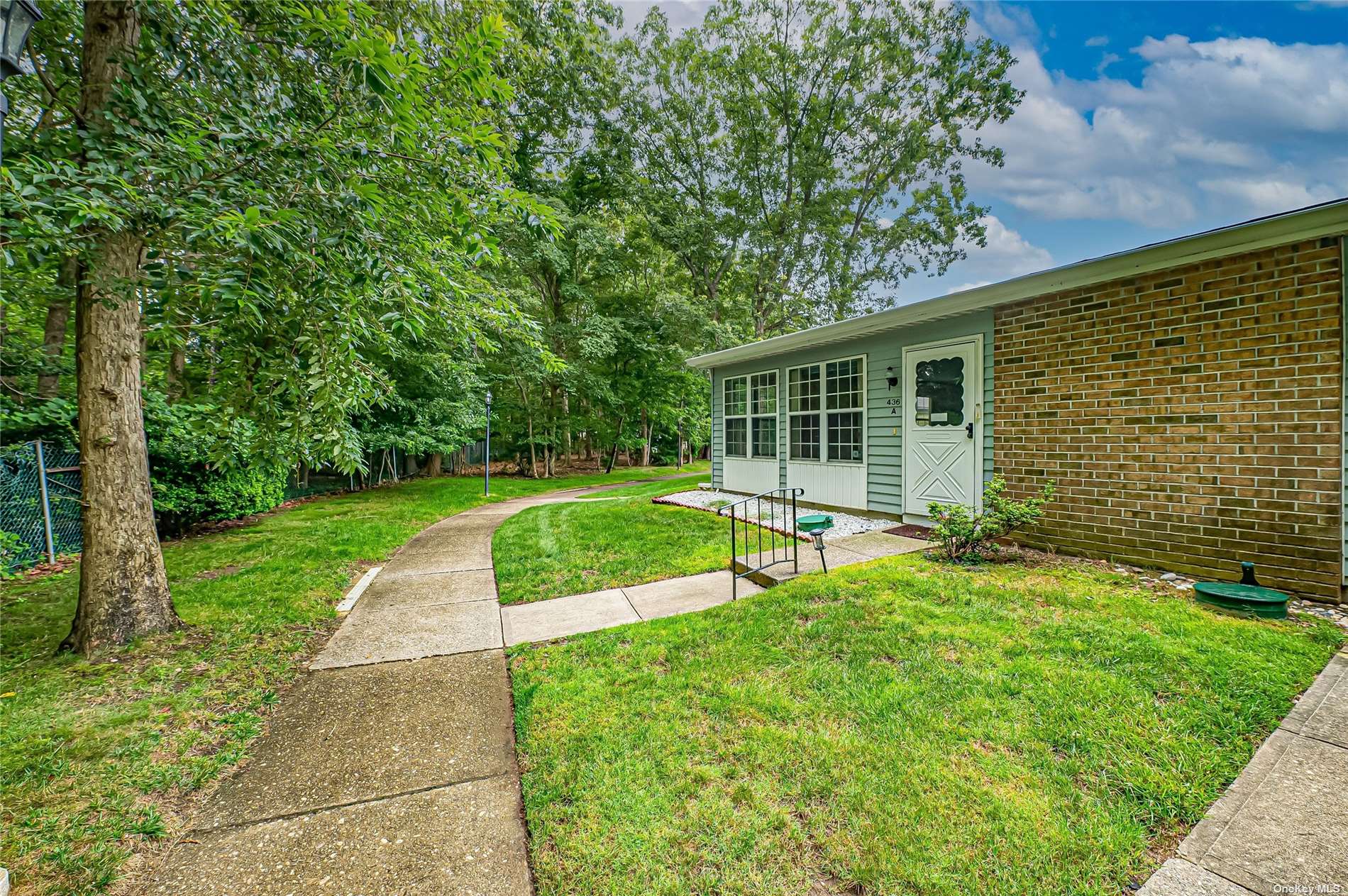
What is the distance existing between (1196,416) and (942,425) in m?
2.30

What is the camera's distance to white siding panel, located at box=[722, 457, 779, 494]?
9.02 m

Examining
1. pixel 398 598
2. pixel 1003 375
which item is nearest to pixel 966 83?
pixel 1003 375

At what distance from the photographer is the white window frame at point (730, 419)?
9.62 meters

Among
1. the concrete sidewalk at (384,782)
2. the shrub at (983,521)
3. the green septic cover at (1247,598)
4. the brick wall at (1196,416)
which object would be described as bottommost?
the concrete sidewalk at (384,782)

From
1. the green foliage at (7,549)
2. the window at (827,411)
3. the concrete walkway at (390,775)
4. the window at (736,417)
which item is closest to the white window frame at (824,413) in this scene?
the window at (827,411)

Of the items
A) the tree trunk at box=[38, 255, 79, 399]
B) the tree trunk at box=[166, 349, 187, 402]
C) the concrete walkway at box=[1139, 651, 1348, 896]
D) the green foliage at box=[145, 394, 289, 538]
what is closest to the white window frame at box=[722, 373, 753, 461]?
the green foliage at box=[145, 394, 289, 538]

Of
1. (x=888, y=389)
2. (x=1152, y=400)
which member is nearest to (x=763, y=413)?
(x=888, y=389)

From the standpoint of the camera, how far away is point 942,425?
6246 millimetres

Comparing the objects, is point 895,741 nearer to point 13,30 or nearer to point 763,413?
point 13,30

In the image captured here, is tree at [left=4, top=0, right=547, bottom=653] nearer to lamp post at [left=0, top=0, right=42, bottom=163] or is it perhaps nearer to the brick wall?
lamp post at [left=0, top=0, right=42, bottom=163]

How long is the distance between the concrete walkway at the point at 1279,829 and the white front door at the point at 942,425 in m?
3.90

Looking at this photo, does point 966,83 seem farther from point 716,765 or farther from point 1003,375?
point 716,765

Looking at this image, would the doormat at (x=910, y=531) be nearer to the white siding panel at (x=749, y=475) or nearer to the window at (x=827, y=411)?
the window at (x=827, y=411)

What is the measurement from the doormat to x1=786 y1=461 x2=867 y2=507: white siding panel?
828mm
